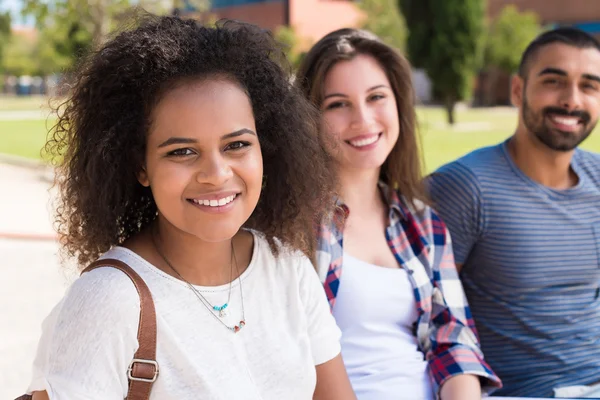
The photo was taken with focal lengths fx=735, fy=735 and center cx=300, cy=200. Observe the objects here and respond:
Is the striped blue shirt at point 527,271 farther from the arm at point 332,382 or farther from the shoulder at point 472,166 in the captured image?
the arm at point 332,382

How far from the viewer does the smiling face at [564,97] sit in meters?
3.00

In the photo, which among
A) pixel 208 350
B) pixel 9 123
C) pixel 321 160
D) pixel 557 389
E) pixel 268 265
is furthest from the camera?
pixel 9 123

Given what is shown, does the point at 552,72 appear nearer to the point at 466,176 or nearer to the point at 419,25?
the point at 466,176

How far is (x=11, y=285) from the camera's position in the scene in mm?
6480

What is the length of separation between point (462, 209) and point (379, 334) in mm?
688

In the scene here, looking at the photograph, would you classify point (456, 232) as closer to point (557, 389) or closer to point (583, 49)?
point (557, 389)

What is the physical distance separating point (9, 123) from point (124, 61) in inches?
1078

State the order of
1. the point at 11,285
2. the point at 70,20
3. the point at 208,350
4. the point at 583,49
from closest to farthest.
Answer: the point at 208,350
the point at 583,49
the point at 11,285
the point at 70,20

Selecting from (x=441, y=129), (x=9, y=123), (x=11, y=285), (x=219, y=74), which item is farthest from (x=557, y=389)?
(x=9, y=123)

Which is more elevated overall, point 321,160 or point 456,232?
point 321,160

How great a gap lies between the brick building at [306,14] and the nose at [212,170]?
41.6 metres

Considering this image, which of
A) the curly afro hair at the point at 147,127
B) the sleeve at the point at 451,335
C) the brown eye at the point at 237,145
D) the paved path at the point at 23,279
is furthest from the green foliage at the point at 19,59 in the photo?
the brown eye at the point at 237,145

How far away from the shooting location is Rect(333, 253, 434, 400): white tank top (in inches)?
94.6

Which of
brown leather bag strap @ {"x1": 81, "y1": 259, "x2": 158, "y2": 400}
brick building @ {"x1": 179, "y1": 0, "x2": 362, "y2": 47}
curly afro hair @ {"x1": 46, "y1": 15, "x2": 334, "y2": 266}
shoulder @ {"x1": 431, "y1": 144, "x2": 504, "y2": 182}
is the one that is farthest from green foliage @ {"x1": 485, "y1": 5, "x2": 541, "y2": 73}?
brown leather bag strap @ {"x1": 81, "y1": 259, "x2": 158, "y2": 400}
